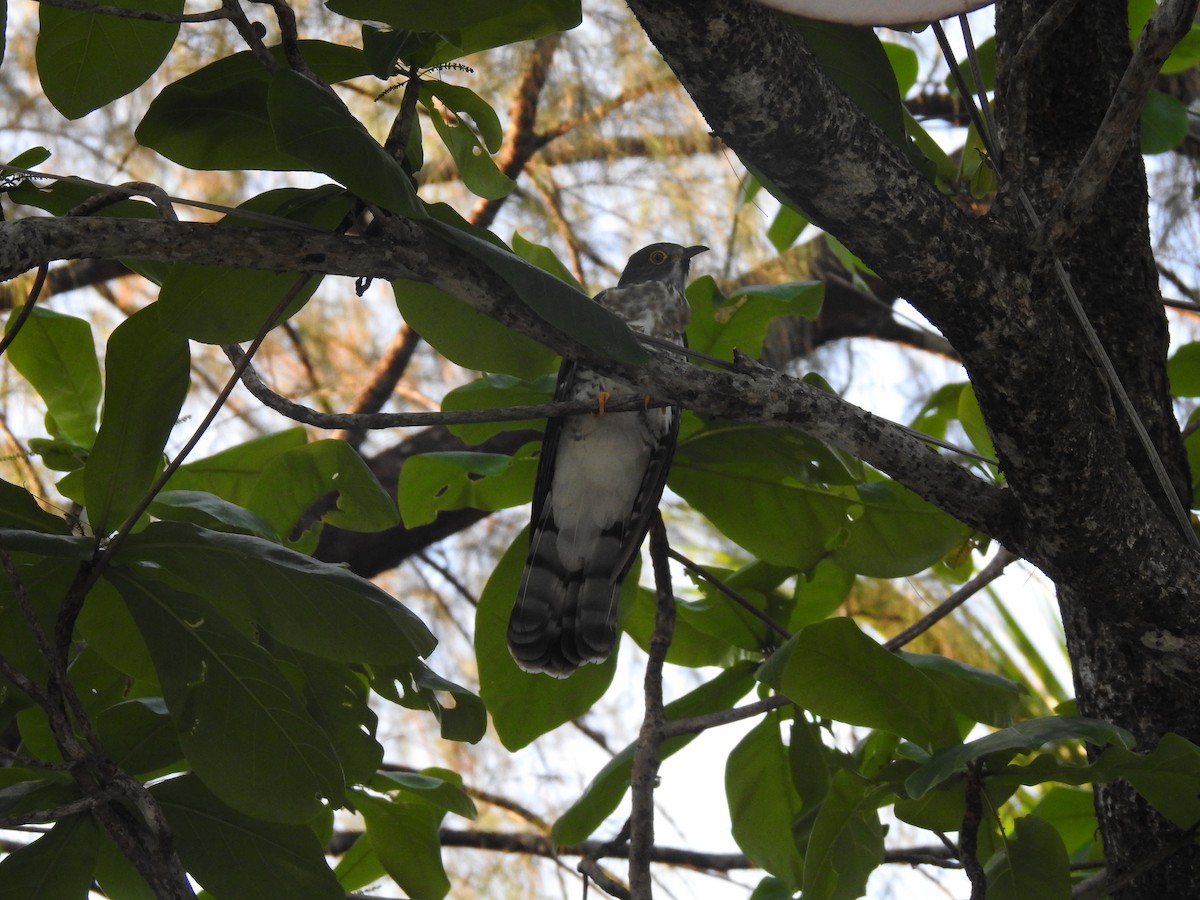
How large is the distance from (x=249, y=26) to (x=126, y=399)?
17.7 inches

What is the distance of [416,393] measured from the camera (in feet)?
11.8

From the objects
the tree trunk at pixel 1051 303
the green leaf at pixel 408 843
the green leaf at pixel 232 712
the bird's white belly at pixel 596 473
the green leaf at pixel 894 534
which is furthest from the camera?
the bird's white belly at pixel 596 473

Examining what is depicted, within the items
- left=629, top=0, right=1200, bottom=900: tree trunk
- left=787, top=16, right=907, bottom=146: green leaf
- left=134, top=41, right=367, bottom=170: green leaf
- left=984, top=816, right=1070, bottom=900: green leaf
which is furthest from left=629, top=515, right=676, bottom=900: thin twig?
left=134, top=41, right=367, bottom=170: green leaf

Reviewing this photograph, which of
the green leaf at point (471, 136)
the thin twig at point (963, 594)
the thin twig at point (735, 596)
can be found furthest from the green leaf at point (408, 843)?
the green leaf at point (471, 136)

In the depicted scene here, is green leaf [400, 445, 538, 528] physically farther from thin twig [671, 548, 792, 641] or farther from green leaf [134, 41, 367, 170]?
green leaf [134, 41, 367, 170]

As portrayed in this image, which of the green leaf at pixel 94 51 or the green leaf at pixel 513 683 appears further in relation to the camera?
the green leaf at pixel 513 683

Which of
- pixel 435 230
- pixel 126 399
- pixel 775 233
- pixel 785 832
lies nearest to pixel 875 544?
pixel 785 832

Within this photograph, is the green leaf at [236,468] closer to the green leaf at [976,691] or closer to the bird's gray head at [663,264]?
the green leaf at [976,691]

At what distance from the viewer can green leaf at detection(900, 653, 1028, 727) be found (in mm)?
1596

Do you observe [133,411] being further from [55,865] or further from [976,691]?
[976,691]

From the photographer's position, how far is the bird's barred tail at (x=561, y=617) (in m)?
1.95

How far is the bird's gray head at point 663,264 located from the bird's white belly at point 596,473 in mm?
562

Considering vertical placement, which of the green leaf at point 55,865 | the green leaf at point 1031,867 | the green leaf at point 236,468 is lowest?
the green leaf at point 1031,867

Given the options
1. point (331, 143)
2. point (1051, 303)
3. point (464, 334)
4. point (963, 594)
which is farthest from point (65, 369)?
point (963, 594)
